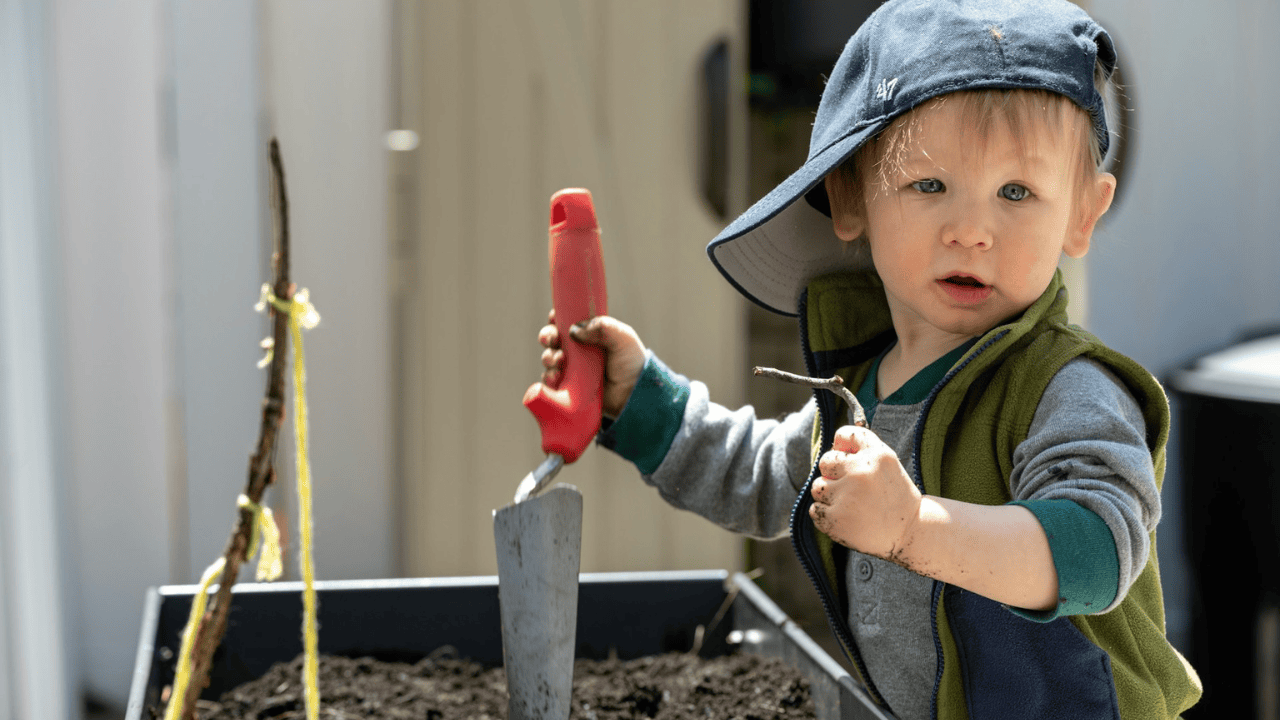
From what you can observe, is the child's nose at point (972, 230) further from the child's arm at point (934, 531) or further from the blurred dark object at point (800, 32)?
the blurred dark object at point (800, 32)

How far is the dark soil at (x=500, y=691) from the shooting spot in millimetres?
765

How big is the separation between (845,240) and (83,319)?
145cm

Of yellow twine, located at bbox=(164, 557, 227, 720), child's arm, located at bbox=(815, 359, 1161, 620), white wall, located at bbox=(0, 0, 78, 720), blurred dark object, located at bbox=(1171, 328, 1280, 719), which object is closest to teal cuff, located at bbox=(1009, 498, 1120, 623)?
child's arm, located at bbox=(815, 359, 1161, 620)

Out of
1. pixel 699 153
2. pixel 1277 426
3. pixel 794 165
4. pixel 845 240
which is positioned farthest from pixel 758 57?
pixel 845 240

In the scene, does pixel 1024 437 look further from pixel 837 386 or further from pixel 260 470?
pixel 260 470

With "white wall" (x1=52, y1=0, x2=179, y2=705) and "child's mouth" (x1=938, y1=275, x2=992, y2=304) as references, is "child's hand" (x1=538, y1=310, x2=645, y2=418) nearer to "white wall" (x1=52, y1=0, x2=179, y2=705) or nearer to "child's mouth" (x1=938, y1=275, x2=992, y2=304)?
"child's mouth" (x1=938, y1=275, x2=992, y2=304)

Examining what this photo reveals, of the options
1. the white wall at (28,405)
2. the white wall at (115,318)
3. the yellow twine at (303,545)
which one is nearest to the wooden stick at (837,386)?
the yellow twine at (303,545)

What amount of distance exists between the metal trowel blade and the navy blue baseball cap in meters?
0.21

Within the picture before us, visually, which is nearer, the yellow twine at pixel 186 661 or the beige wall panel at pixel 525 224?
the yellow twine at pixel 186 661

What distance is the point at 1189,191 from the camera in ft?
6.87

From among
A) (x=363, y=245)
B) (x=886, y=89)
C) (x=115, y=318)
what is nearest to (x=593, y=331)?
(x=886, y=89)

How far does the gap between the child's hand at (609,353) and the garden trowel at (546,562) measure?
0.04m

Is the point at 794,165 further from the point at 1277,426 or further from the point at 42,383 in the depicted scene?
the point at 42,383

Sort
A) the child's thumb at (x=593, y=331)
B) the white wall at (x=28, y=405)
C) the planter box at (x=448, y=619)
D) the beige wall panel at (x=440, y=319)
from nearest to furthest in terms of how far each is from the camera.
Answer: the child's thumb at (x=593, y=331) → the planter box at (x=448, y=619) → the white wall at (x=28, y=405) → the beige wall panel at (x=440, y=319)
